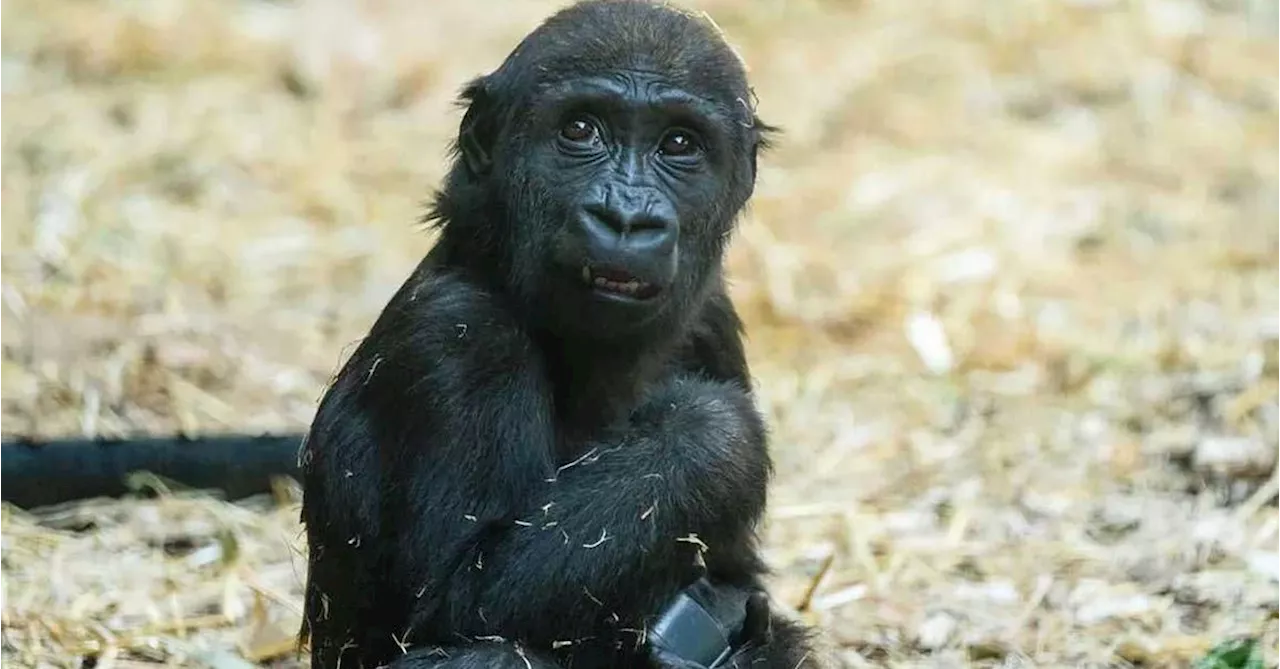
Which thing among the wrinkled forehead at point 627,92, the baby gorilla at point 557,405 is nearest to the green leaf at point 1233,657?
the baby gorilla at point 557,405

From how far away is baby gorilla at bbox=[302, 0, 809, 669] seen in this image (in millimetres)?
3877

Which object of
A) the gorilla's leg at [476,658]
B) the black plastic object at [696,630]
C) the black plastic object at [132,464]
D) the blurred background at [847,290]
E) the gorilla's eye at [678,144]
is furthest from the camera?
the black plastic object at [132,464]

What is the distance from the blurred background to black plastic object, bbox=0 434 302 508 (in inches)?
3.2

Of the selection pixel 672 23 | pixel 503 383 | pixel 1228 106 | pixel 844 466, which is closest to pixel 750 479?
pixel 503 383

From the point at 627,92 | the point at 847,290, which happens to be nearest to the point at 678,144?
the point at 627,92

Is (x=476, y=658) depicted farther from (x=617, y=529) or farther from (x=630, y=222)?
(x=630, y=222)

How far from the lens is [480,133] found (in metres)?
4.25

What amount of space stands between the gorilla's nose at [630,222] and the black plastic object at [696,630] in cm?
80

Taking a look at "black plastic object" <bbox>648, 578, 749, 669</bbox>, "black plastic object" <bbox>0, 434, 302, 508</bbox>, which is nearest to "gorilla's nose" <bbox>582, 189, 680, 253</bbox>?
"black plastic object" <bbox>648, 578, 749, 669</bbox>

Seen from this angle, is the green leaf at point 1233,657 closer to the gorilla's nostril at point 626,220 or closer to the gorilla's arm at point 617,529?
the gorilla's arm at point 617,529

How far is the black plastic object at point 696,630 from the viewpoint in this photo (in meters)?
3.99

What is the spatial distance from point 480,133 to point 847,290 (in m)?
4.29

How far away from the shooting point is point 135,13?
1083 cm

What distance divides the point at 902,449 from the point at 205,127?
464 centimetres
